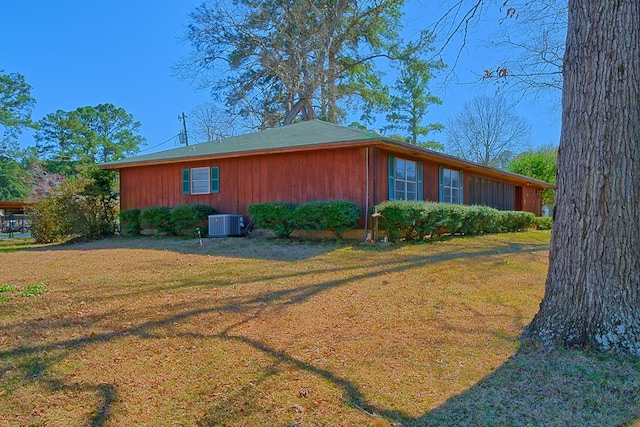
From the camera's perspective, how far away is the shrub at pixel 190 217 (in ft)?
41.3

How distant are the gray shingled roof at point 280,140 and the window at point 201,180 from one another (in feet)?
1.95

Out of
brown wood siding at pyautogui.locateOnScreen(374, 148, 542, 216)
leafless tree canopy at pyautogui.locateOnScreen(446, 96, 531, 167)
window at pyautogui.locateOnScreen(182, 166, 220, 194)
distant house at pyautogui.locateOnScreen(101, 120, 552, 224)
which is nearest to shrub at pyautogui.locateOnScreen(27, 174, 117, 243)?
distant house at pyautogui.locateOnScreen(101, 120, 552, 224)

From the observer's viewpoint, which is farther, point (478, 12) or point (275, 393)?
point (478, 12)

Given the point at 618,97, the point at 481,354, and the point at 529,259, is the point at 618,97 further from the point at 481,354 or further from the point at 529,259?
the point at 529,259

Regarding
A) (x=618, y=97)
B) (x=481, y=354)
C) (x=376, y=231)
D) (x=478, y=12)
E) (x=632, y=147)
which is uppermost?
(x=478, y=12)

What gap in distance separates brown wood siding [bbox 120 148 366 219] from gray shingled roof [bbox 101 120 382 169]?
37 cm

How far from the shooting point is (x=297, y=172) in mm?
11859

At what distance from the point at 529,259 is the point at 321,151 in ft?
18.9

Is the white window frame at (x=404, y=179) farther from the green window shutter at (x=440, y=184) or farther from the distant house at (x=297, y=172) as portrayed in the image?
the green window shutter at (x=440, y=184)

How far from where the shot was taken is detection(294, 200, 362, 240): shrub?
1005cm

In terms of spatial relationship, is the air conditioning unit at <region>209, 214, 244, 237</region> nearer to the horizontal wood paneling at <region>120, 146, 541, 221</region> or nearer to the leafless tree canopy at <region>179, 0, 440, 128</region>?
the horizontal wood paneling at <region>120, 146, 541, 221</region>

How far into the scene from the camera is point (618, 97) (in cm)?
358

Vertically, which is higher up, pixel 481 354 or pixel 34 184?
pixel 34 184

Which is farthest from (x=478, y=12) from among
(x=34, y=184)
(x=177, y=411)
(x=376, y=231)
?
(x=34, y=184)
